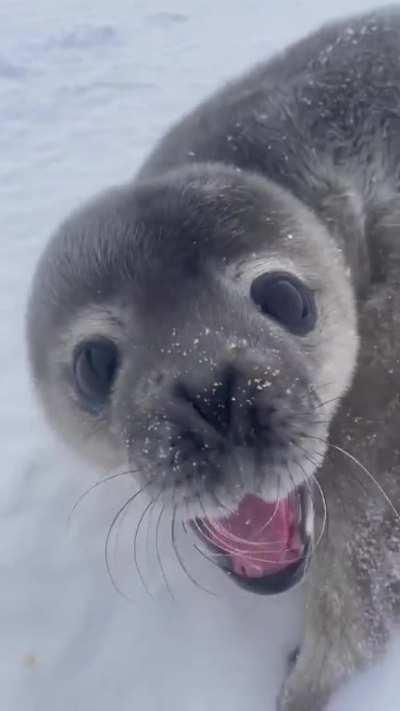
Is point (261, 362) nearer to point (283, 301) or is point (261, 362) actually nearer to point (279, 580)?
point (283, 301)

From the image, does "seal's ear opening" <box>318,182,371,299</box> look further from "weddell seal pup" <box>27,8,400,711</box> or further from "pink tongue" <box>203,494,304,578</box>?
"pink tongue" <box>203,494,304,578</box>

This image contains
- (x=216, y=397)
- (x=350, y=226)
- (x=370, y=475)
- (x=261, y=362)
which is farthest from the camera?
(x=350, y=226)

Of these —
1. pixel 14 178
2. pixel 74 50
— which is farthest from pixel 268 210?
pixel 74 50

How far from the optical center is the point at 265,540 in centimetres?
201

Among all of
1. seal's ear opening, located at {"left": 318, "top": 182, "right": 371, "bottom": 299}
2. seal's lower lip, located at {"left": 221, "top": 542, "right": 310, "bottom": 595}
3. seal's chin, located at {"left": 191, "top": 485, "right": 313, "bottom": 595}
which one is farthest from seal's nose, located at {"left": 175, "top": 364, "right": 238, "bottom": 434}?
seal's ear opening, located at {"left": 318, "top": 182, "right": 371, "bottom": 299}

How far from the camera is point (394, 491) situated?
2.20 m

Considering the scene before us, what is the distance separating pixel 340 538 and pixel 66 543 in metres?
0.85

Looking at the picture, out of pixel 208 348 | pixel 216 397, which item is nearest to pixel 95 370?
pixel 208 348

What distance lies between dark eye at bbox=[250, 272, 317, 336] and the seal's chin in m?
0.42

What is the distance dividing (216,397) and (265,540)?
1.28ft

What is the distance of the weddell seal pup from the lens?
73.9 inches

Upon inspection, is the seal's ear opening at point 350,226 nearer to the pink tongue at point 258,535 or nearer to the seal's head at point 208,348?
the seal's head at point 208,348

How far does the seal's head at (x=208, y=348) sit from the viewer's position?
1846 mm

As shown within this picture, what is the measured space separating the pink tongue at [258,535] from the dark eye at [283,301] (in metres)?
0.44
